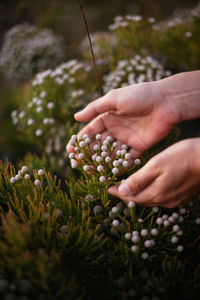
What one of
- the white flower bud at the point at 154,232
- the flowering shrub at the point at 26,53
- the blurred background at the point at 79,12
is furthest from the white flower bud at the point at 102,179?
the blurred background at the point at 79,12

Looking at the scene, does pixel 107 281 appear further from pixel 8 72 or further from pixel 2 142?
pixel 8 72

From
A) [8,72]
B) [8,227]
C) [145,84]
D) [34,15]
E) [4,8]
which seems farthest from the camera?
[34,15]

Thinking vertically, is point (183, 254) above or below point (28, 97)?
below

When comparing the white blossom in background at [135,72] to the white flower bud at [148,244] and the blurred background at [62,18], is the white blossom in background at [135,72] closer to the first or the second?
the white flower bud at [148,244]

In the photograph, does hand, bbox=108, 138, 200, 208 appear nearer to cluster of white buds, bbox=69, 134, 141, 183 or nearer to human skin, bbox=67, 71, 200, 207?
cluster of white buds, bbox=69, 134, 141, 183

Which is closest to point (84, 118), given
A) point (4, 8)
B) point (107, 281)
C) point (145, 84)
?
point (145, 84)

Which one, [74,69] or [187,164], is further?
[74,69]

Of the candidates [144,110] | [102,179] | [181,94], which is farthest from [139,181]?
[181,94]
